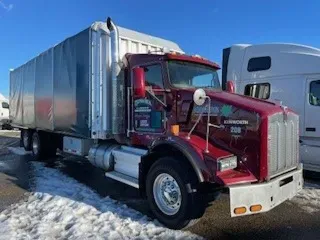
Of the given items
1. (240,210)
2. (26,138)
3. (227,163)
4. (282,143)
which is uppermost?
(282,143)

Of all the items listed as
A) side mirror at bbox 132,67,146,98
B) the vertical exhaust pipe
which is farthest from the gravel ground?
side mirror at bbox 132,67,146,98

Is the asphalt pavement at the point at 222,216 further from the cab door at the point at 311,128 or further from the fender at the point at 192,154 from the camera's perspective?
the fender at the point at 192,154

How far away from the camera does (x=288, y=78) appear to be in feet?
30.6

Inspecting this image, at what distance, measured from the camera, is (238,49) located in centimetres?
1044

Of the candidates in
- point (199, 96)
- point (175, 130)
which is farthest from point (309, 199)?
point (199, 96)

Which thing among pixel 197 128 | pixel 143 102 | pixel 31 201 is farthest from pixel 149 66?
pixel 31 201

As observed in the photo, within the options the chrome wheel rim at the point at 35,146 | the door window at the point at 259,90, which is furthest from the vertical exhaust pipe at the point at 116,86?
the chrome wheel rim at the point at 35,146

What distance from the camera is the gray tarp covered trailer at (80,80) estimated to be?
304 inches

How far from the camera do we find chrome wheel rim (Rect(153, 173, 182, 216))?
5.68 m

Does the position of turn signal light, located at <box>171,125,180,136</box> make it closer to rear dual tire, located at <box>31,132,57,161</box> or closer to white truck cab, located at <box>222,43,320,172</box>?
white truck cab, located at <box>222,43,320,172</box>

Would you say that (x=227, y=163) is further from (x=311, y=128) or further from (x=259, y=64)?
(x=259, y=64)

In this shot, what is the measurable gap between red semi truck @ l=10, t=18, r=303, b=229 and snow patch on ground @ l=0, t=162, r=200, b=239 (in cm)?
41

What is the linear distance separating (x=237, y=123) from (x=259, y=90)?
478cm

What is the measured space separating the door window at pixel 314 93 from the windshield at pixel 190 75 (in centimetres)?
299
